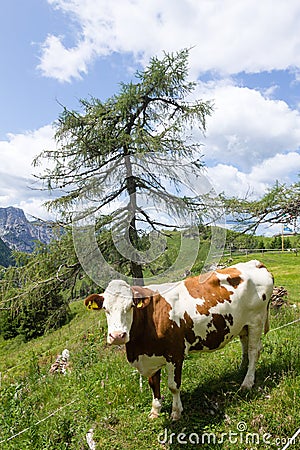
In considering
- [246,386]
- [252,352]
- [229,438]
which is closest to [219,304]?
[252,352]

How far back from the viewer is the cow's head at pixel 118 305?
3.98 m

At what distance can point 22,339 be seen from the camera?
101 ft

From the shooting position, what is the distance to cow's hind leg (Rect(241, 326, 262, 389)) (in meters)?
4.88

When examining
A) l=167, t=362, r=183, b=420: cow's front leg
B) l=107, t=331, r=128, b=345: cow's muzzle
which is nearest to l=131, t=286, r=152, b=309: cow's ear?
l=107, t=331, r=128, b=345: cow's muzzle

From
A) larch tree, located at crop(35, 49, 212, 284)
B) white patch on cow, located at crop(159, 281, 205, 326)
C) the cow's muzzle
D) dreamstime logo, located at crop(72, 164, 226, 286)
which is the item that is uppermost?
larch tree, located at crop(35, 49, 212, 284)

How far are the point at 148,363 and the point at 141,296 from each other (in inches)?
33.9

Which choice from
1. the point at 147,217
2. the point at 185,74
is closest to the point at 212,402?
the point at 147,217

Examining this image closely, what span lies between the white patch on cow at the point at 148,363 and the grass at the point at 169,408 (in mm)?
553

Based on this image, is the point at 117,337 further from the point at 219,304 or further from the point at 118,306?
the point at 219,304

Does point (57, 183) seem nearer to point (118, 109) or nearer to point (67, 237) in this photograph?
point (67, 237)

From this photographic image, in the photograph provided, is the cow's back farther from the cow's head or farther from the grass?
the grass

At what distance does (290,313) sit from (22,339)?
26.7 meters

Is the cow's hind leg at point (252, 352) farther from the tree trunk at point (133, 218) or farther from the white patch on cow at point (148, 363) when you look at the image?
the tree trunk at point (133, 218)

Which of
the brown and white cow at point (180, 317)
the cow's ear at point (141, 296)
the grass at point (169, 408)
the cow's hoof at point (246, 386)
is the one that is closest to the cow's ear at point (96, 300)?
the brown and white cow at point (180, 317)
